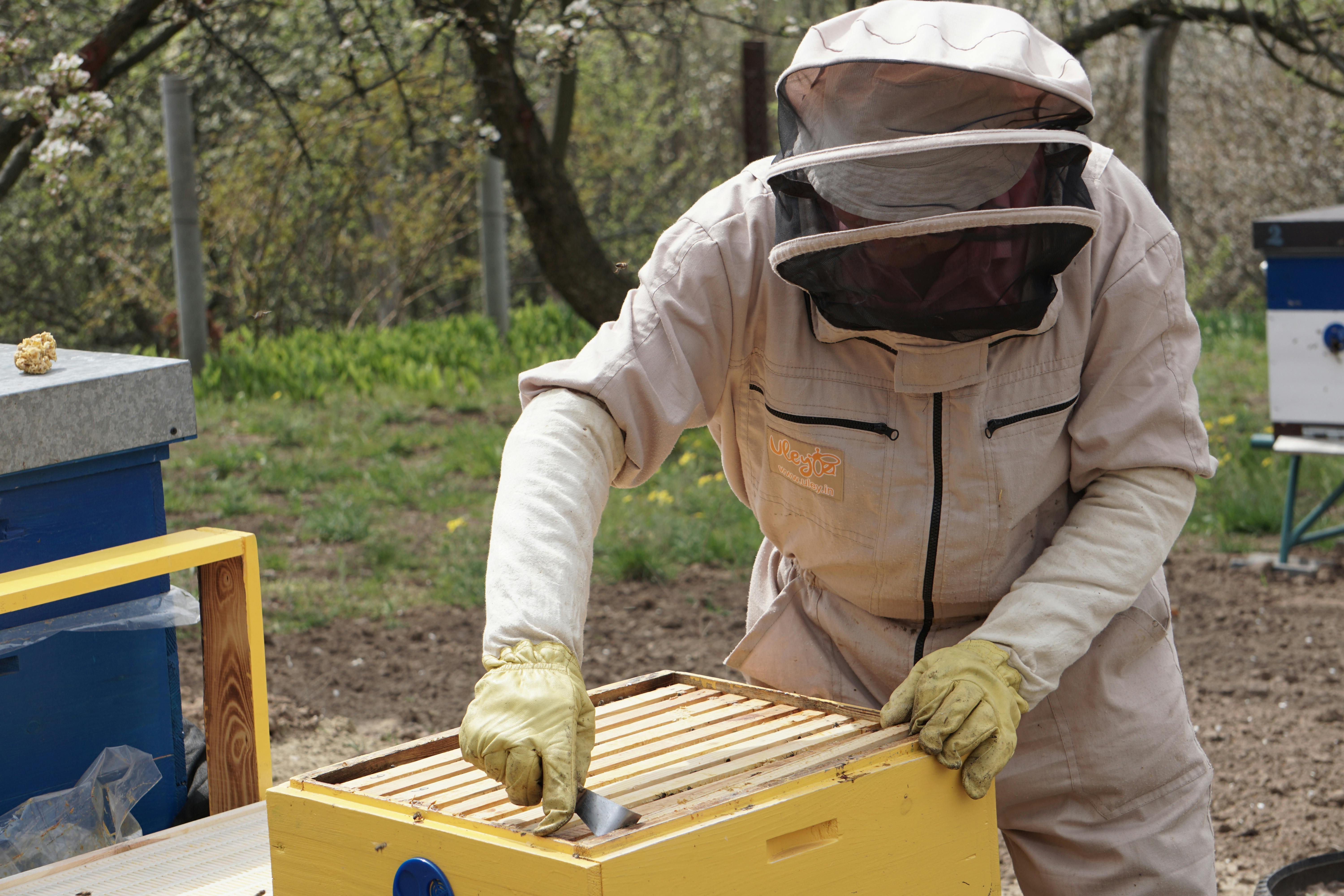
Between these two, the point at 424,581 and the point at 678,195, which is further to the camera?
the point at 678,195

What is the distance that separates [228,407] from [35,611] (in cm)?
502

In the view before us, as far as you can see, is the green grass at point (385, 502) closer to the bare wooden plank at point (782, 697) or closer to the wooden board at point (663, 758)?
the bare wooden plank at point (782, 697)

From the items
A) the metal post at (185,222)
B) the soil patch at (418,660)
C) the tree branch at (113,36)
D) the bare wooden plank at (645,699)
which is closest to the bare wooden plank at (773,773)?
the bare wooden plank at (645,699)

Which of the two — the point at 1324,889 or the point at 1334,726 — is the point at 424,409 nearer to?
the point at 1334,726

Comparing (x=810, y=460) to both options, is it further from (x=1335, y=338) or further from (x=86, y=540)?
(x=1335, y=338)

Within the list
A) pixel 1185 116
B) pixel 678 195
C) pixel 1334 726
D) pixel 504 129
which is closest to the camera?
pixel 1334 726

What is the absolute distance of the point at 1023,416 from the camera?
5.79 feet

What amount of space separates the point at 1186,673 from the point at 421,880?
3268 mm

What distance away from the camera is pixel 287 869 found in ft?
4.65

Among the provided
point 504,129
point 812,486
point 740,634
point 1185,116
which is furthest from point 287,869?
point 1185,116

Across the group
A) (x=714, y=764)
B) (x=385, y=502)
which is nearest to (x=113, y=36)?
(x=385, y=502)

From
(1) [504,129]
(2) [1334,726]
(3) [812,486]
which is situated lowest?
(2) [1334,726]

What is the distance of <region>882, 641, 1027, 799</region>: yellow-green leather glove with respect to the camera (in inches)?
57.9

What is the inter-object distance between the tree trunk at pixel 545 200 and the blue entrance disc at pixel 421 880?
424 cm
